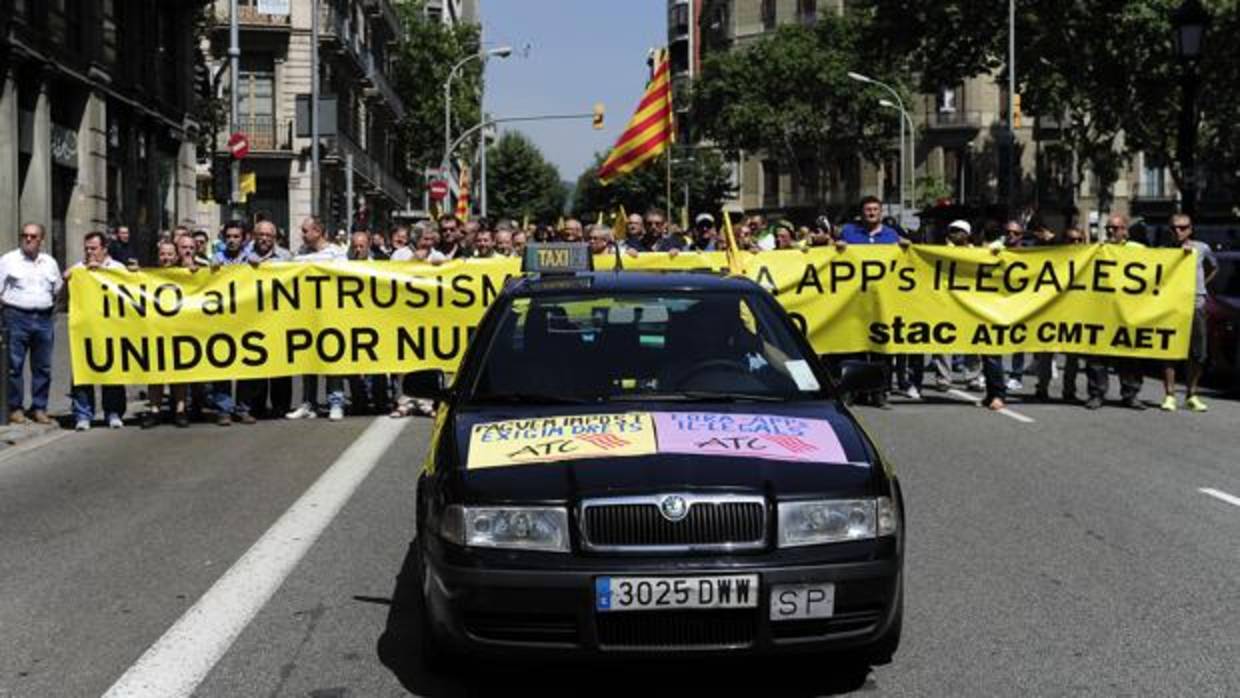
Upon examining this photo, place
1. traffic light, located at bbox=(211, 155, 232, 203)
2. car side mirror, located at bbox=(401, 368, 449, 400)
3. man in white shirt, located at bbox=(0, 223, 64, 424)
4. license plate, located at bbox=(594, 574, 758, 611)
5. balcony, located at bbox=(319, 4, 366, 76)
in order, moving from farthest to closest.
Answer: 1. balcony, located at bbox=(319, 4, 366, 76)
2. traffic light, located at bbox=(211, 155, 232, 203)
3. man in white shirt, located at bbox=(0, 223, 64, 424)
4. car side mirror, located at bbox=(401, 368, 449, 400)
5. license plate, located at bbox=(594, 574, 758, 611)

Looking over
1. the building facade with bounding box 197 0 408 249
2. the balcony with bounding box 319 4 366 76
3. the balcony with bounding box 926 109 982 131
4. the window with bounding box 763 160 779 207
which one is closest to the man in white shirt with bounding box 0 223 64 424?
the building facade with bounding box 197 0 408 249

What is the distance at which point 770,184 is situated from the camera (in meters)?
92.8

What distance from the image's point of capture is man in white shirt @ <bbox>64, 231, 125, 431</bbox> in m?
12.8

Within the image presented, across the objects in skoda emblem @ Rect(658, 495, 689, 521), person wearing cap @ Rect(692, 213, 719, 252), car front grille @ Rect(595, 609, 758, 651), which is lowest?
car front grille @ Rect(595, 609, 758, 651)

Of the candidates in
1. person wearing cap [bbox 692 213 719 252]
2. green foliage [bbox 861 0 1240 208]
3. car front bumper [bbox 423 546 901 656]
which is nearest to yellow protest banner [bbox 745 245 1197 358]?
person wearing cap [bbox 692 213 719 252]

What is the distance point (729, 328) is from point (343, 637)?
194 cm

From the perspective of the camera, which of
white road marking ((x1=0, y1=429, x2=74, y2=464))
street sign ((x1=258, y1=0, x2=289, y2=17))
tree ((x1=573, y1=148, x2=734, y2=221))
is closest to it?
white road marking ((x1=0, y1=429, x2=74, y2=464))

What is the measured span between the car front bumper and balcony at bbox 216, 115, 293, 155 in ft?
147

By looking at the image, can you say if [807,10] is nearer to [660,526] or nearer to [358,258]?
[358,258]

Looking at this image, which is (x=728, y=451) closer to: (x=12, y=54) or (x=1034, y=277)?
(x=1034, y=277)

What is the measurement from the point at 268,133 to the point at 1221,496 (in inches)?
1669

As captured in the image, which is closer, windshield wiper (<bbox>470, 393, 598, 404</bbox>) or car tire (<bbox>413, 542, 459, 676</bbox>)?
car tire (<bbox>413, 542, 459, 676</bbox>)

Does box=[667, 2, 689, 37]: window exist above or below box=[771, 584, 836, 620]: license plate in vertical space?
above

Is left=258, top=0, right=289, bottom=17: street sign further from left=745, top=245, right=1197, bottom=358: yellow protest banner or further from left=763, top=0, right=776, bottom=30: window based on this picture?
left=763, top=0, right=776, bottom=30: window
